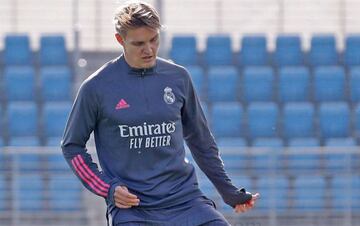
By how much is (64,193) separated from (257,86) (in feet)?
8.87

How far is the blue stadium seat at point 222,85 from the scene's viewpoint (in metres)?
11.9

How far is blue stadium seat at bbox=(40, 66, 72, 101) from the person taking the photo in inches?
468

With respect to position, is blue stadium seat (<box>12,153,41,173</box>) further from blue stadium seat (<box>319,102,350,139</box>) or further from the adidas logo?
the adidas logo

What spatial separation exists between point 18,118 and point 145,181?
7.19 metres

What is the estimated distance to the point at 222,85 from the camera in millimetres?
11922

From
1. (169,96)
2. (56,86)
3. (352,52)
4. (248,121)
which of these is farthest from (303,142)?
(169,96)

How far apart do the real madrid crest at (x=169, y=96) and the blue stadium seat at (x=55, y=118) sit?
683cm

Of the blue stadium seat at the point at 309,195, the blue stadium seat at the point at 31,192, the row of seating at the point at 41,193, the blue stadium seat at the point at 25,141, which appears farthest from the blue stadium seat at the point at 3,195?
the blue stadium seat at the point at 309,195

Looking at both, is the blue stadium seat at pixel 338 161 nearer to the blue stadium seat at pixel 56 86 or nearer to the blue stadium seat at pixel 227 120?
the blue stadium seat at pixel 227 120

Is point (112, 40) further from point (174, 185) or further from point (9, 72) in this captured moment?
point (174, 185)

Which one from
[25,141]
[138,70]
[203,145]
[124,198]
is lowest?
[25,141]

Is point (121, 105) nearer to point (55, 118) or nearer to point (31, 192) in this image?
point (31, 192)

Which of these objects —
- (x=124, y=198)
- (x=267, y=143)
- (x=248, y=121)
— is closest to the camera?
(x=124, y=198)

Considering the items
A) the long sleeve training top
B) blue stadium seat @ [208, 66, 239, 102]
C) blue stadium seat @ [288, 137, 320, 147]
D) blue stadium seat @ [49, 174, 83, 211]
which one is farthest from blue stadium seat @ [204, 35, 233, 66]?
the long sleeve training top
